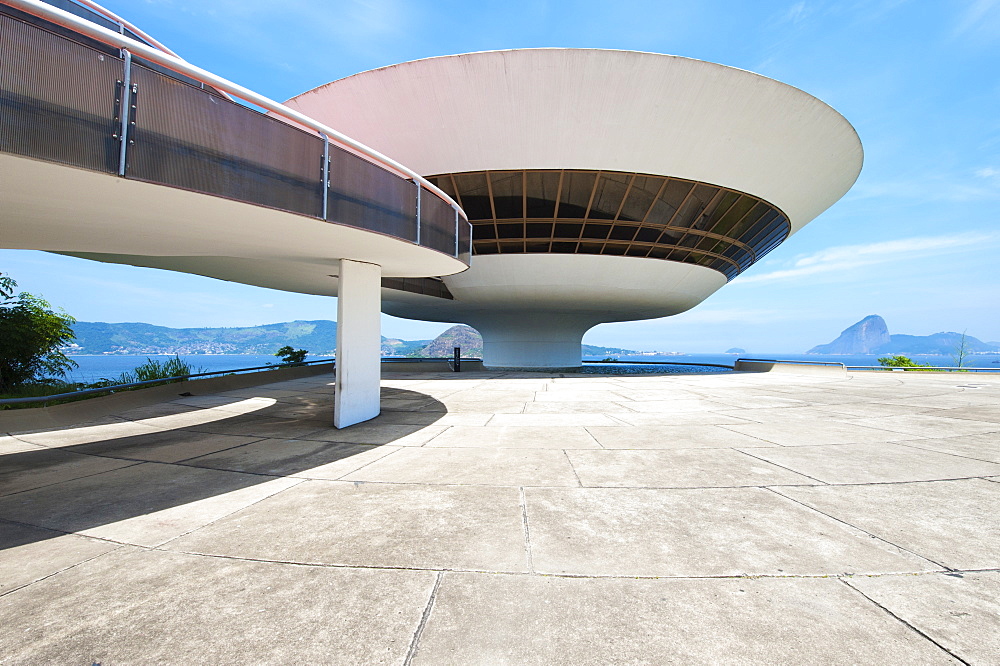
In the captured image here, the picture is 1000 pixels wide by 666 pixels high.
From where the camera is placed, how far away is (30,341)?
13.0 m

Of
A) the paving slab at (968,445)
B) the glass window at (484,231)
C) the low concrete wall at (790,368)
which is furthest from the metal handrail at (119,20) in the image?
the low concrete wall at (790,368)

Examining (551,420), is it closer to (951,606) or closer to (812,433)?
(812,433)

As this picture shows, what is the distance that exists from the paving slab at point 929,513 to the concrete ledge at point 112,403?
14.2 meters

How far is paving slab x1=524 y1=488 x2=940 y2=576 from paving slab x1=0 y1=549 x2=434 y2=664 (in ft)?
4.12

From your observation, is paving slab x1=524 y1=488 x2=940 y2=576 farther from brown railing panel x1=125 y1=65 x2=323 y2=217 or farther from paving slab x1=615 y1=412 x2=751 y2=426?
brown railing panel x1=125 y1=65 x2=323 y2=217

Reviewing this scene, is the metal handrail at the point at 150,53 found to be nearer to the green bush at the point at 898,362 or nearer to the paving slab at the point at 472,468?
the paving slab at the point at 472,468

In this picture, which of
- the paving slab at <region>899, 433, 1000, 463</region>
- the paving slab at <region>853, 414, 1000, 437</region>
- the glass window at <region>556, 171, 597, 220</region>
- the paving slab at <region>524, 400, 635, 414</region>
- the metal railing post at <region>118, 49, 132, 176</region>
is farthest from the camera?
the glass window at <region>556, 171, 597, 220</region>

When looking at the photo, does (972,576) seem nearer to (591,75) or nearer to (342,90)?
(591,75)

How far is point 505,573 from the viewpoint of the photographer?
3.21 metres

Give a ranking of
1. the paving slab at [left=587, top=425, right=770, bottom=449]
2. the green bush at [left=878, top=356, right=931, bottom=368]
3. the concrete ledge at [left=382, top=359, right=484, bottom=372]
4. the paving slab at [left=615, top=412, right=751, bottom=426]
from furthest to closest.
Result: the green bush at [left=878, top=356, right=931, bottom=368] → the concrete ledge at [left=382, top=359, right=484, bottom=372] → the paving slab at [left=615, top=412, right=751, bottom=426] → the paving slab at [left=587, top=425, right=770, bottom=449]

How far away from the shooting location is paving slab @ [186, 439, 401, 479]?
19.9ft

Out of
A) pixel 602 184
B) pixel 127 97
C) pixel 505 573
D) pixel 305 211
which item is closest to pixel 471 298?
pixel 602 184

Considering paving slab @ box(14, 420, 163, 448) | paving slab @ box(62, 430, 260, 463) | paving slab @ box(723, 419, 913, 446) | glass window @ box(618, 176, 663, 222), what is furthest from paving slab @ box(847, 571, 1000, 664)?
glass window @ box(618, 176, 663, 222)

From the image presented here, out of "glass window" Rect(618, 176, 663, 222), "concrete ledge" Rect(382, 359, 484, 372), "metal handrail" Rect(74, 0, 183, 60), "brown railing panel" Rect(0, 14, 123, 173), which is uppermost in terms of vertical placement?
"metal handrail" Rect(74, 0, 183, 60)
